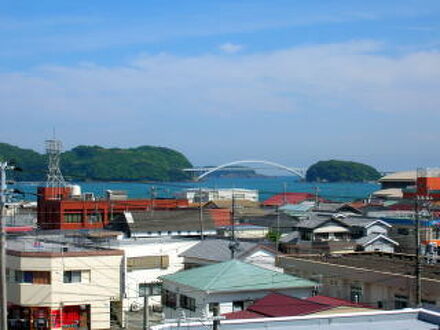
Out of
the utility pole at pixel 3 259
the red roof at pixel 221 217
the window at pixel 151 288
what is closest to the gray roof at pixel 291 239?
the window at pixel 151 288

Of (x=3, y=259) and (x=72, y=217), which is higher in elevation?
(x=3, y=259)

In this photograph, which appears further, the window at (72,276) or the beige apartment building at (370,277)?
the window at (72,276)

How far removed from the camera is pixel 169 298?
20.4 m

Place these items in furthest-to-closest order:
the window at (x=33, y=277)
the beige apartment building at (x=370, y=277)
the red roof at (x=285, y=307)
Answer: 1. the window at (x=33, y=277)
2. the beige apartment building at (x=370, y=277)
3. the red roof at (x=285, y=307)

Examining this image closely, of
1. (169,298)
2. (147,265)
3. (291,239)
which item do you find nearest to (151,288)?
(147,265)

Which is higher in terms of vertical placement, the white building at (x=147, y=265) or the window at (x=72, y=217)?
the window at (x=72, y=217)

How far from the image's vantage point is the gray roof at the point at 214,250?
82.3 feet

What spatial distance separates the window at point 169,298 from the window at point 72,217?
23.0m

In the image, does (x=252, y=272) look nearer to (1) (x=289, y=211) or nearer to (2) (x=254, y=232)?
(2) (x=254, y=232)

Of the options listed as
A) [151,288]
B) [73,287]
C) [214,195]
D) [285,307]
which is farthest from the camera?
[214,195]

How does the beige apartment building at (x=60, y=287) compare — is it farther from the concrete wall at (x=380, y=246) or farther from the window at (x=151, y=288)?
the concrete wall at (x=380, y=246)

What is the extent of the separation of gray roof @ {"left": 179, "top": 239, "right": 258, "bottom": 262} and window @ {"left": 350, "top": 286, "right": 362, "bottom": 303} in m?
5.12

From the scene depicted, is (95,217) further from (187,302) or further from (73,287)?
(187,302)

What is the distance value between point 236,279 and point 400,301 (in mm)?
4436
